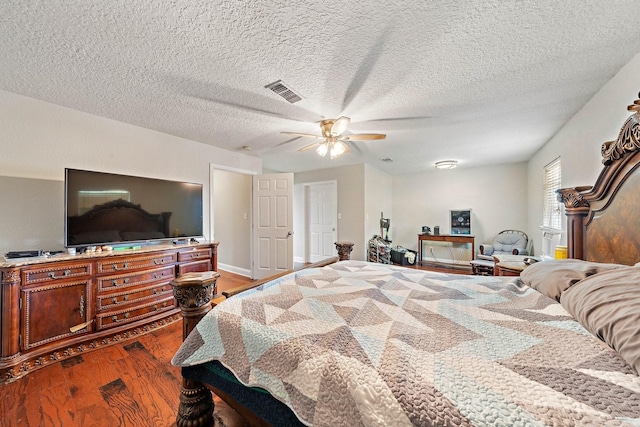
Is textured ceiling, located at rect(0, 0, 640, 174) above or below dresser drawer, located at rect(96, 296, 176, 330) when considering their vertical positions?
above

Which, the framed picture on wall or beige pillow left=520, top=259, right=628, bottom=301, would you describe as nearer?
beige pillow left=520, top=259, right=628, bottom=301

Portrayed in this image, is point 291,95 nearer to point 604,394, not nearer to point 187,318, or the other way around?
point 187,318

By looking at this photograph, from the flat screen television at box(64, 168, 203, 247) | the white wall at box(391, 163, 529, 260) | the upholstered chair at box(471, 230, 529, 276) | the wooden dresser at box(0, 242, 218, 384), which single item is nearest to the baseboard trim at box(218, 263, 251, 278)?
the flat screen television at box(64, 168, 203, 247)

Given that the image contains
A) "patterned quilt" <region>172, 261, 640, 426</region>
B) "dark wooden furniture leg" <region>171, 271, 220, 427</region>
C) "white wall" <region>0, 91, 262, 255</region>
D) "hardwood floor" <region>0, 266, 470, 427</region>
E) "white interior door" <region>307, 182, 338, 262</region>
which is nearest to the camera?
"patterned quilt" <region>172, 261, 640, 426</region>

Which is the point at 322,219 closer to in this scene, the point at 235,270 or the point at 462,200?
the point at 235,270

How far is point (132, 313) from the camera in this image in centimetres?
235

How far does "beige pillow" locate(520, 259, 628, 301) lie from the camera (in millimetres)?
1209

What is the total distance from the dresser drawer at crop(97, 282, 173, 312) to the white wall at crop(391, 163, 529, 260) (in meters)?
5.41

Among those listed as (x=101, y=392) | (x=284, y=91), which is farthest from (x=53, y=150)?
(x=284, y=91)

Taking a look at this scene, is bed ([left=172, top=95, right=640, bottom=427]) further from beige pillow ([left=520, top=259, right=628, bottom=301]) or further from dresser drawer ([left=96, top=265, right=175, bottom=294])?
dresser drawer ([left=96, top=265, right=175, bottom=294])

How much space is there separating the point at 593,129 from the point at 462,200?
351 cm

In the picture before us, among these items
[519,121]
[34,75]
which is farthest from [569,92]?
[34,75]

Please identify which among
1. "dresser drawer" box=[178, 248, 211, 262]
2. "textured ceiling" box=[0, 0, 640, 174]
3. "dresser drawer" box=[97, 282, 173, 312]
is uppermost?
"textured ceiling" box=[0, 0, 640, 174]

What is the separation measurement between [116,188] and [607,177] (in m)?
4.28
